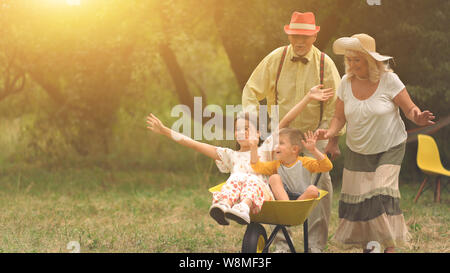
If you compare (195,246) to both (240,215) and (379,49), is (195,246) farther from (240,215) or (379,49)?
(379,49)

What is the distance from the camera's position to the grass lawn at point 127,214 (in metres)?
6.37

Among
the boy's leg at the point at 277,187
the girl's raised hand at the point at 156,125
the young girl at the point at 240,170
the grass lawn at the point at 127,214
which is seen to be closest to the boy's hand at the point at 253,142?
the young girl at the point at 240,170

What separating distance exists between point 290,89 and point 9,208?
14.4 ft

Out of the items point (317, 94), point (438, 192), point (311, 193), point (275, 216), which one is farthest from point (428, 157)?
point (275, 216)

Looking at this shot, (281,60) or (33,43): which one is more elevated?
(33,43)

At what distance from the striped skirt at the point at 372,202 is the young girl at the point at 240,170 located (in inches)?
25.0

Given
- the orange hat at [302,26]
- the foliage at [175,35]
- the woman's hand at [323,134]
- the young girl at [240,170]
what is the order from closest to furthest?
the young girl at [240,170] < the woman's hand at [323,134] < the orange hat at [302,26] < the foliage at [175,35]

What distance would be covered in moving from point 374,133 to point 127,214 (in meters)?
3.91

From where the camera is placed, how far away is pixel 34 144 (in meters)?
11.9

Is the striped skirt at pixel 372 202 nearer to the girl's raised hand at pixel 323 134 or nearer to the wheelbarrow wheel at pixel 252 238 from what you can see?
the girl's raised hand at pixel 323 134

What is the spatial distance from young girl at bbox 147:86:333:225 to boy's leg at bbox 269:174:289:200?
38mm

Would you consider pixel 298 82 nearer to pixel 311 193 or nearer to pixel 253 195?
pixel 311 193

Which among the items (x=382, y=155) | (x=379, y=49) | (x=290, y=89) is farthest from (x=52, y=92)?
(x=382, y=155)

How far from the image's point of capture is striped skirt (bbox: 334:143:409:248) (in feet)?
16.6
